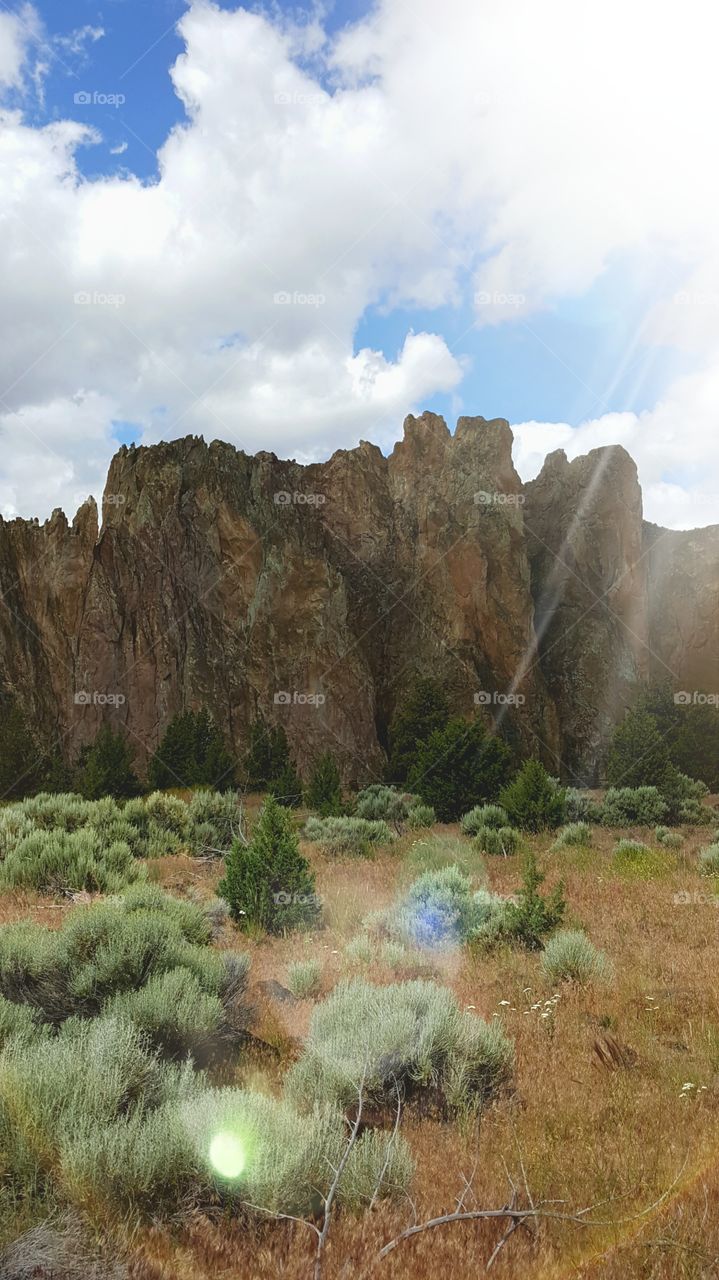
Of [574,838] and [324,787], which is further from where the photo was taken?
[324,787]

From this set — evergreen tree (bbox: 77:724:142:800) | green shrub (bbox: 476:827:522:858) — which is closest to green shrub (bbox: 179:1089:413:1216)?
green shrub (bbox: 476:827:522:858)

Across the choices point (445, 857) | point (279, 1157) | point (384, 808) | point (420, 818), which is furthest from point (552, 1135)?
point (384, 808)

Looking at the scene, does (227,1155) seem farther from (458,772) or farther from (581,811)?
(458,772)

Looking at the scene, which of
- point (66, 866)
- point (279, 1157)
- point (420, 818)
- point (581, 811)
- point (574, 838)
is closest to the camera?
point (279, 1157)

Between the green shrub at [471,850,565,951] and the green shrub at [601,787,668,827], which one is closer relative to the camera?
the green shrub at [471,850,565,951]

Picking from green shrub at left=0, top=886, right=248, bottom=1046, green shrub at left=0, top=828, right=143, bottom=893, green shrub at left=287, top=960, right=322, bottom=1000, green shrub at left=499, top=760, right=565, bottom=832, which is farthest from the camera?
green shrub at left=499, top=760, right=565, bottom=832

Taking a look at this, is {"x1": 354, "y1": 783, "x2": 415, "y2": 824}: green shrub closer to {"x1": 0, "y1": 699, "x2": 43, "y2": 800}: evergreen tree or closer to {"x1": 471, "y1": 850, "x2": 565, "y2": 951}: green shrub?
{"x1": 471, "y1": 850, "x2": 565, "y2": 951}: green shrub

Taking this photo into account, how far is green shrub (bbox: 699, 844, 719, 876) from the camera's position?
11406 mm

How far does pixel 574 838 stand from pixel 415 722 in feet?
64.3

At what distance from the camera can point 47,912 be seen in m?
8.48

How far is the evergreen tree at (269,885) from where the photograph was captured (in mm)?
8344

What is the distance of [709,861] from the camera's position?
39.1 feet

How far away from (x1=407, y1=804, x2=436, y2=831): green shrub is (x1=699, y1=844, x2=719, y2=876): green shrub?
6733 mm

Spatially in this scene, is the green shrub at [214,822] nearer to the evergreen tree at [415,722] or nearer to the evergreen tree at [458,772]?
the evergreen tree at [458,772]
